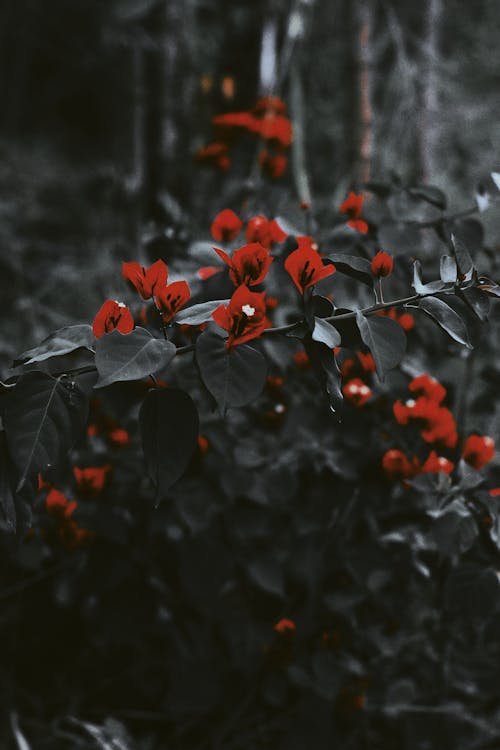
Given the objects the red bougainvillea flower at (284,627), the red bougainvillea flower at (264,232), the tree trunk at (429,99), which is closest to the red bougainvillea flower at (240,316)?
the red bougainvillea flower at (264,232)

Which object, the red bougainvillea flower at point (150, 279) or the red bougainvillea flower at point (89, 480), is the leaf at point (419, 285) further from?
the red bougainvillea flower at point (89, 480)

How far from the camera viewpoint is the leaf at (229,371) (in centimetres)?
62

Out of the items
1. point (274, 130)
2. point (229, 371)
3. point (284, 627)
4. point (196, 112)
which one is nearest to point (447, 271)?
point (229, 371)

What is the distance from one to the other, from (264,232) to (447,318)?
0.30m

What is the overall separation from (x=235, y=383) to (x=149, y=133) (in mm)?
1617

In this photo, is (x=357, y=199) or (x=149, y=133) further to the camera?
(x=149, y=133)

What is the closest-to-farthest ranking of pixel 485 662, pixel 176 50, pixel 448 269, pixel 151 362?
pixel 151 362 < pixel 448 269 < pixel 485 662 < pixel 176 50

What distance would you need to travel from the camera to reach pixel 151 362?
61cm

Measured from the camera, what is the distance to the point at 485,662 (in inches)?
47.3

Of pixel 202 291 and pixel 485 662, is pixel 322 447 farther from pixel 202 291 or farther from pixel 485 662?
pixel 485 662

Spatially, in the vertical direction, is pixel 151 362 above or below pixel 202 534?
above

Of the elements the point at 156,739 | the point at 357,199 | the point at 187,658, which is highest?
the point at 357,199

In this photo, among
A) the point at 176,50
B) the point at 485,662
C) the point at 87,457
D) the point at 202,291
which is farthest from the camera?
the point at 176,50

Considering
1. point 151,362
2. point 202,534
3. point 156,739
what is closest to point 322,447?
point 202,534
